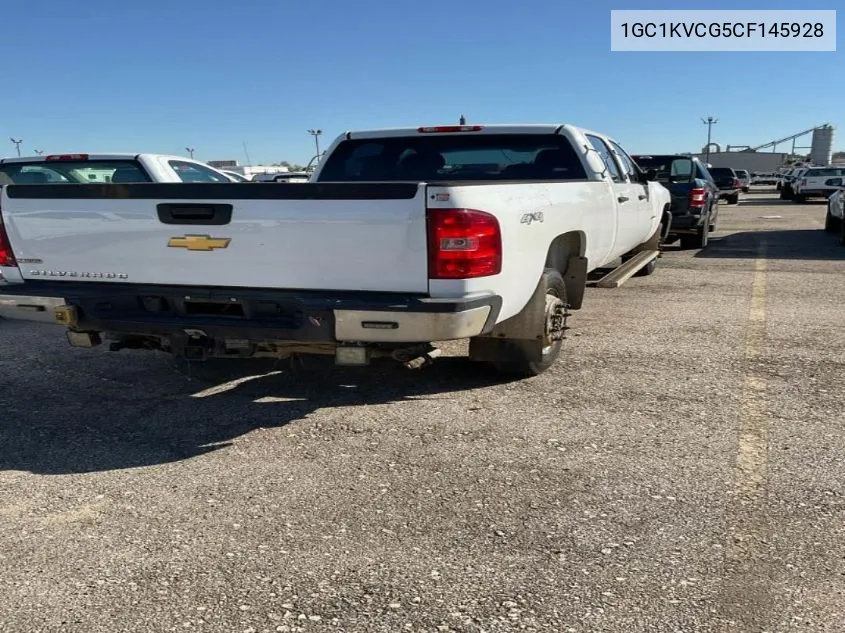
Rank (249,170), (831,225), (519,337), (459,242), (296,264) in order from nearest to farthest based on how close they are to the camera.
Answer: (459,242) → (296,264) → (519,337) → (831,225) → (249,170)

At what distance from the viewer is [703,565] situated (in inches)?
112

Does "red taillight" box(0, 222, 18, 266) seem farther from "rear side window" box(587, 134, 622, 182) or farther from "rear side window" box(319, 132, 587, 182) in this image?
"rear side window" box(587, 134, 622, 182)

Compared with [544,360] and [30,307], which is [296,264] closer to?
[30,307]

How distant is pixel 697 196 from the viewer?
41.6ft

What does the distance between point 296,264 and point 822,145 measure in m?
122

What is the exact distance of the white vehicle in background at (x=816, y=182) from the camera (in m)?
29.2

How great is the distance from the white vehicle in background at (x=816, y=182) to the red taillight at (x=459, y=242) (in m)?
29.9

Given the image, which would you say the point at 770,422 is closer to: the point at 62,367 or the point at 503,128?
the point at 503,128

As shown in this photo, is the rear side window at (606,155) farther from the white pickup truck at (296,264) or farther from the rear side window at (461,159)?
the white pickup truck at (296,264)

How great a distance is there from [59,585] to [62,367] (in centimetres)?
345

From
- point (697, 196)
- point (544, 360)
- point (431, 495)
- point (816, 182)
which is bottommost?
point (431, 495)

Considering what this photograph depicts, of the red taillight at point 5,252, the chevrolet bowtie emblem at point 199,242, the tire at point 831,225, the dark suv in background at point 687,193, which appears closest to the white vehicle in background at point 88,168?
the red taillight at point 5,252

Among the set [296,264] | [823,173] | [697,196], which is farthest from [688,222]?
[823,173]

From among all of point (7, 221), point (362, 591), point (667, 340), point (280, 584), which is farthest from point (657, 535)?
point (7, 221)
